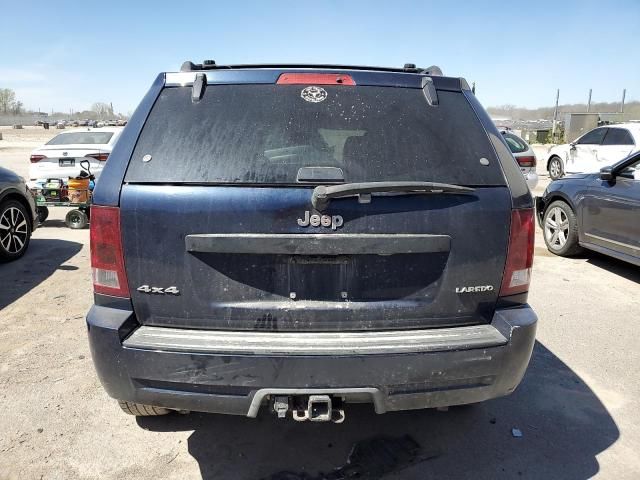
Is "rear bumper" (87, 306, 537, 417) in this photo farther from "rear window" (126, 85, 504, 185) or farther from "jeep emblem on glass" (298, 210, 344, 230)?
"rear window" (126, 85, 504, 185)

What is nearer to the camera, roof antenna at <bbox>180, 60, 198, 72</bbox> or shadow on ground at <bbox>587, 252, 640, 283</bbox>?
roof antenna at <bbox>180, 60, 198, 72</bbox>

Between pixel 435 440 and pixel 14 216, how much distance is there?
6.23 meters

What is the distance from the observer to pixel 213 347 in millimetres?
2104

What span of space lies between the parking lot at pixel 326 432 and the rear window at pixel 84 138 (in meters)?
7.35

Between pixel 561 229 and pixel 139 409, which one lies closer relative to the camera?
pixel 139 409

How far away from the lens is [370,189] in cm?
217

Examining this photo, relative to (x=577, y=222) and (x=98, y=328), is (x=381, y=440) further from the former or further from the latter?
(x=577, y=222)

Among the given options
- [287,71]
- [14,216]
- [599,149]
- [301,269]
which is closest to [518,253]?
[301,269]

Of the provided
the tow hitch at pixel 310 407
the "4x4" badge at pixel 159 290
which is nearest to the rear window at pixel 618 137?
the tow hitch at pixel 310 407

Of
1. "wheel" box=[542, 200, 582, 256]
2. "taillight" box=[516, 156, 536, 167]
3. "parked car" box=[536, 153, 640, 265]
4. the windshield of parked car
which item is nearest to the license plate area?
"parked car" box=[536, 153, 640, 265]

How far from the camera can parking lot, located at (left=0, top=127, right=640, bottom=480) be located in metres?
2.66

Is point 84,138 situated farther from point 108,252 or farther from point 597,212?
point 597,212

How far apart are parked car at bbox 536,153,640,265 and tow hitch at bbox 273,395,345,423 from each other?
16.5 ft

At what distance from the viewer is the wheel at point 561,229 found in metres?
6.85
